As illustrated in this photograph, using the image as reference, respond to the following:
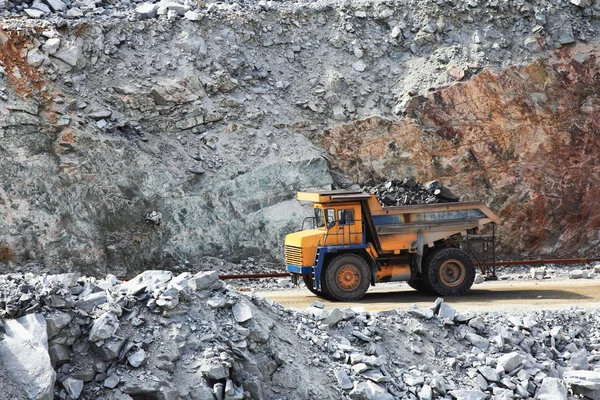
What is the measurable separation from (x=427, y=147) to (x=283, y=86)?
14.9ft

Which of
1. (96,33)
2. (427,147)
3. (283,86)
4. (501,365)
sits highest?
(96,33)

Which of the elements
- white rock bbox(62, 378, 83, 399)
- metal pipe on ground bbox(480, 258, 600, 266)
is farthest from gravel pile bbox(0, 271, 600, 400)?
metal pipe on ground bbox(480, 258, 600, 266)

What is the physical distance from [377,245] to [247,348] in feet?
24.2

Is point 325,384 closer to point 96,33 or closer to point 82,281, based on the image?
point 82,281

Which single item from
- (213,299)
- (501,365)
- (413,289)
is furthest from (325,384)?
(413,289)

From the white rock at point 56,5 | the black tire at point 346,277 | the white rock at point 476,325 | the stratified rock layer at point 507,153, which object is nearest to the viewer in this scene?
the white rock at point 476,325

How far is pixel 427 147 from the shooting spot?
958 inches

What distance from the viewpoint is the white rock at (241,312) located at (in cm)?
1072

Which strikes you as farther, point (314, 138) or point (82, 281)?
point (314, 138)

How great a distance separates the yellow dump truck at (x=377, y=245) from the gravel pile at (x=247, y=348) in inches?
165

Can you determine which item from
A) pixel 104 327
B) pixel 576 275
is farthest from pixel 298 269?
pixel 104 327

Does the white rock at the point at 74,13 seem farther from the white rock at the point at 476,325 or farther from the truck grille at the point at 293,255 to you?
the white rock at the point at 476,325

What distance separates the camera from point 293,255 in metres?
17.5

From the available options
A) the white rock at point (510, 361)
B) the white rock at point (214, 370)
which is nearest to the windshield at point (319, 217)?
the white rock at point (510, 361)
